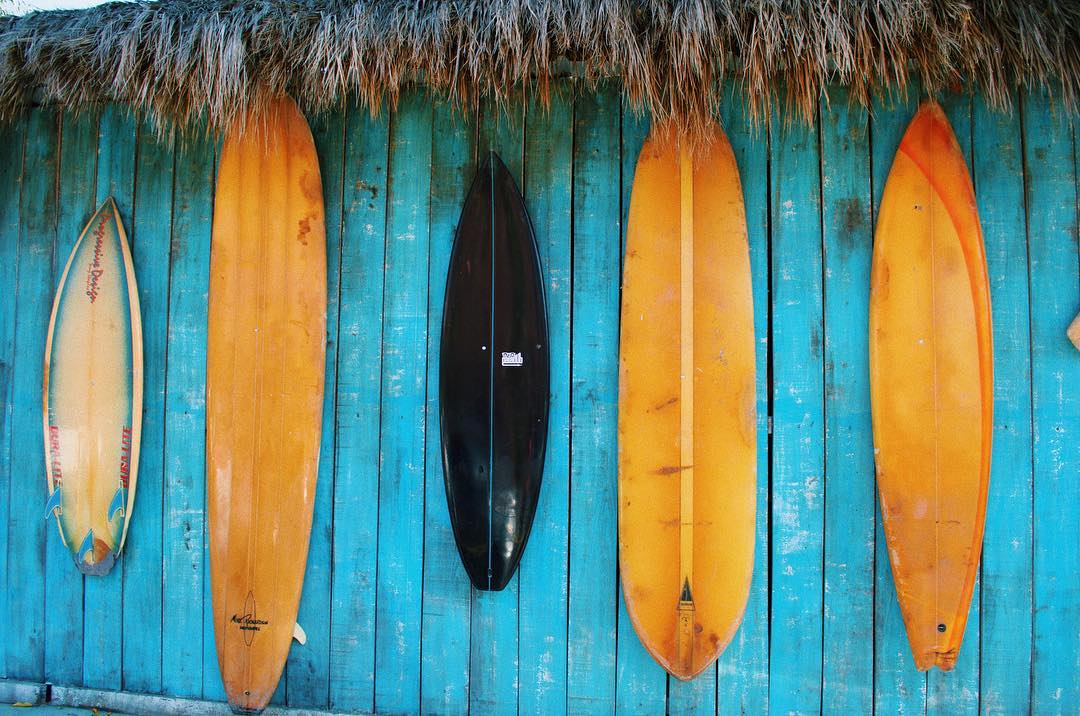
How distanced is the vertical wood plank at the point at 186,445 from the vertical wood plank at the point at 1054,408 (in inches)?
101

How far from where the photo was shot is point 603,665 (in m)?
2.12

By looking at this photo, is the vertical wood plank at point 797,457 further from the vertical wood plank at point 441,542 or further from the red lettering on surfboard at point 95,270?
the red lettering on surfboard at point 95,270

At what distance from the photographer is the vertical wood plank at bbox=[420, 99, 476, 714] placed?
7.16ft

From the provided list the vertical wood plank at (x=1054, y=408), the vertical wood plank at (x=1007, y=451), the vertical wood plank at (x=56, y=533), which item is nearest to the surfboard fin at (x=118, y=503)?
the vertical wood plank at (x=56, y=533)

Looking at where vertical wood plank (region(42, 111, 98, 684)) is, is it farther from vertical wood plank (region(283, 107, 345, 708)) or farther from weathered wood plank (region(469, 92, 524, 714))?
weathered wood plank (region(469, 92, 524, 714))

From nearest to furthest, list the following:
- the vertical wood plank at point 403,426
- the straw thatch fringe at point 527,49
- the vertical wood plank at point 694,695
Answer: the straw thatch fringe at point 527,49 → the vertical wood plank at point 694,695 → the vertical wood plank at point 403,426

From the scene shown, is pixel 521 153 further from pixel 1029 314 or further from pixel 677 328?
pixel 1029 314

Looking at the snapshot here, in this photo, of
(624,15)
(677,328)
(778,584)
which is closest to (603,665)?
(778,584)

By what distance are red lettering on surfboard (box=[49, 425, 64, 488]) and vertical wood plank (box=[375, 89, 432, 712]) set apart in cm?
114

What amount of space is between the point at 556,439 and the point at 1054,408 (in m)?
1.44

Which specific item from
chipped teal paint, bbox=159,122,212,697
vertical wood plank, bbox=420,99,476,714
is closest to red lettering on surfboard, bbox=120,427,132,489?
chipped teal paint, bbox=159,122,212,697

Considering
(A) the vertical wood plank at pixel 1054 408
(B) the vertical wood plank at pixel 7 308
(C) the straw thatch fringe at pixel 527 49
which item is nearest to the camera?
(C) the straw thatch fringe at pixel 527 49

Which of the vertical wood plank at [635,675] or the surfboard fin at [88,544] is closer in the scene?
the vertical wood plank at [635,675]

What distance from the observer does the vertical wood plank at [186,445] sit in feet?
7.59
